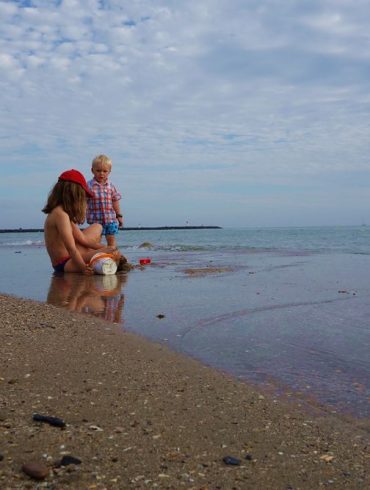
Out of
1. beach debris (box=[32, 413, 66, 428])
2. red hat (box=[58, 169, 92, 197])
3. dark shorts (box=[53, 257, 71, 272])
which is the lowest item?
beach debris (box=[32, 413, 66, 428])

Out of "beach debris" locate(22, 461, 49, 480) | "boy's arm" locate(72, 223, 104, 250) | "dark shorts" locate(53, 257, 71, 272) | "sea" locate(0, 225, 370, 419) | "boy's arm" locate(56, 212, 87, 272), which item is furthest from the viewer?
"dark shorts" locate(53, 257, 71, 272)

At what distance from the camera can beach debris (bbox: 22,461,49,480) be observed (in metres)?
1.41

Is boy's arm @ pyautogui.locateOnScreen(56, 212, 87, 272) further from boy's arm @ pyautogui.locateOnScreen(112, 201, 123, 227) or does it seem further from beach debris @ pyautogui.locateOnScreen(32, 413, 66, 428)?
beach debris @ pyautogui.locateOnScreen(32, 413, 66, 428)

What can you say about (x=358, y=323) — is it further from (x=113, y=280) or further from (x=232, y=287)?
(x=113, y=280)

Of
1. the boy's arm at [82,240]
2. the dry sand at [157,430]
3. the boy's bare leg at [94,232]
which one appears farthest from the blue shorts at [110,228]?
the dry sand at [157,430]

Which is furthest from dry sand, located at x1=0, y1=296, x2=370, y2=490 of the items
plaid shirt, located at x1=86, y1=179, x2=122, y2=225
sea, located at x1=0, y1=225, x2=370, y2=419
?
plaid shirt, located at x1=86, y1=179, x2=122, y2=225

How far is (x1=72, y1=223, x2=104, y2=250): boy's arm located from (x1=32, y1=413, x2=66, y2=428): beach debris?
560cm

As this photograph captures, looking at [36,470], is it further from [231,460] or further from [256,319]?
[256,319]

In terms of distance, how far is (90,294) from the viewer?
5.34 meters

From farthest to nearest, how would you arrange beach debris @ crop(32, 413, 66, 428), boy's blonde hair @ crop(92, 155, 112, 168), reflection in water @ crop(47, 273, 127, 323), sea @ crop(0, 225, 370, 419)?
boy's blonde hair @ crop(92, 155, 112, 168) → reflection in water @ crop(47, 273, 127, 323) → sea @ crop(0, 225, 370, 419) → beach debris @ crop(32, 413, 66, 428)

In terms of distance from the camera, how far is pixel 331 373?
2639 millimetres

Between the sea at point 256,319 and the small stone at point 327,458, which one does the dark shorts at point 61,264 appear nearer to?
the sea at point 256,319

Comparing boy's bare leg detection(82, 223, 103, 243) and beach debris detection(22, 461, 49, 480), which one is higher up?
boy's bare leg detection(82, 223, 103, 243)

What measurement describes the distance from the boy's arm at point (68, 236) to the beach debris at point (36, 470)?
5524mm
